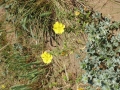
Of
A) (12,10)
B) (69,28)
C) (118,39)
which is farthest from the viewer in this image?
(12,10)

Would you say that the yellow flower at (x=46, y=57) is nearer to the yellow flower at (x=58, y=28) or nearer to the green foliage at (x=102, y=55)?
the yellow flower at (x=58, y=28)

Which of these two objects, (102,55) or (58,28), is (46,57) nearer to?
(58,28)

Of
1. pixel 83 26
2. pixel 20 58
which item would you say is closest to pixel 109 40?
pixel 83 26

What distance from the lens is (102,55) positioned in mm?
2672

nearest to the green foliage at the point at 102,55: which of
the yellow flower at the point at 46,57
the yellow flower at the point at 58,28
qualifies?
the yellow flower at the point at 58,28

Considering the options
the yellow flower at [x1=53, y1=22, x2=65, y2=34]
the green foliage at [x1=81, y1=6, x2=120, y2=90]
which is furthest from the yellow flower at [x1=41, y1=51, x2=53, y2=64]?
the green foliage at [x1=81, y1=6, x2=120, y2=90]

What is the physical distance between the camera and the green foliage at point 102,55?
262 centimetres

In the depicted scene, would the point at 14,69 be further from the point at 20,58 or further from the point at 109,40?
the point at 109,40

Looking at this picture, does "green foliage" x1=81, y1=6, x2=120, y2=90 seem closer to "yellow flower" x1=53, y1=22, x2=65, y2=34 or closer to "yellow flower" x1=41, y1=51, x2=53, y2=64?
"yellow flower" x1=53, y1=22, x2=65, y2=34

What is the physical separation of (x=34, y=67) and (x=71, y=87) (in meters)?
0.45

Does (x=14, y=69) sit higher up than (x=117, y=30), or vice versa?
(x=117, y=30)

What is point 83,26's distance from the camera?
2.79 m

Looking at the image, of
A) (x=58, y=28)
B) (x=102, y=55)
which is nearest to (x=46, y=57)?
(x=58, y=28)

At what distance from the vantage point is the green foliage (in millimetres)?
2623
